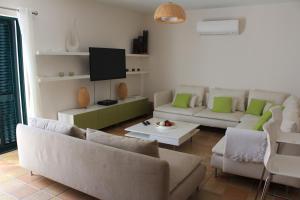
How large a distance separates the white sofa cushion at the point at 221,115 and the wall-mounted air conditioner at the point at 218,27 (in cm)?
171

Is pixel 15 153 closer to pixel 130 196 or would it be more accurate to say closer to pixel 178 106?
pixel 130 196

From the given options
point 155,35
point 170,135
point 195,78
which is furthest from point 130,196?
point 155,35

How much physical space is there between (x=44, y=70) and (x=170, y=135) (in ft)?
7.75

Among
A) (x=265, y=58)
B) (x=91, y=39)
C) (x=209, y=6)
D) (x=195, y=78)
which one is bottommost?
(x=195, y=78)

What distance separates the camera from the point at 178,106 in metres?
5.33

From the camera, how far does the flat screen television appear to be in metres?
4.56

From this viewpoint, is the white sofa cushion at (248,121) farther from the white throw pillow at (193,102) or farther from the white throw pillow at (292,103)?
the white throw pillow at (193,102)

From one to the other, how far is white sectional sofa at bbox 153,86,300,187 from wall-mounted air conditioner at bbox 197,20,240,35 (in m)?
1.22

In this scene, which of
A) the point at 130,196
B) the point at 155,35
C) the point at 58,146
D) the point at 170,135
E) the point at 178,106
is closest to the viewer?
the point at 130,196

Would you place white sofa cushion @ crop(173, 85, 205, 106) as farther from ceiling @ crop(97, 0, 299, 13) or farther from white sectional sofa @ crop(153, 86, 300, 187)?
ceiling @ crop(97, 0, 299, 13)

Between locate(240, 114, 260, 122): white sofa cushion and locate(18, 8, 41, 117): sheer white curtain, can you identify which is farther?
locate(240, 114, 260, 122): white sofa cushion

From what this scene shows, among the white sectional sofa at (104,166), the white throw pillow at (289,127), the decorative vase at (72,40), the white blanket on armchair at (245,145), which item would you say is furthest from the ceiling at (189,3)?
the white sectional sofa at (104,166)

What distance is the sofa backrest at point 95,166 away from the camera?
6.31ft

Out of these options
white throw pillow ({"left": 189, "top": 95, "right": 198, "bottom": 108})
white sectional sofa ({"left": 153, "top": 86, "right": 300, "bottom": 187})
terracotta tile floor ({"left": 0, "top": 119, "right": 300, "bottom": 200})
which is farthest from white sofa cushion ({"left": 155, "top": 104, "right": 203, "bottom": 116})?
terracotta tile floor ({"left": 0, "top": 119, "right": 300, "bottom": 200})
